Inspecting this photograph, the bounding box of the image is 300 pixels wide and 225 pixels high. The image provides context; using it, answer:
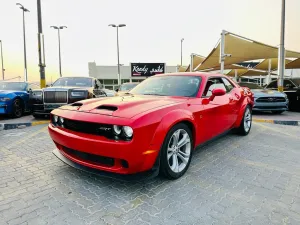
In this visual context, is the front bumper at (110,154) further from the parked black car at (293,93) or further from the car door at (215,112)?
the parked black car at (293,93)

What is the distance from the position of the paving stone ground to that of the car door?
497mm

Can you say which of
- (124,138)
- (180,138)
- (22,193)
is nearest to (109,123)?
(124,138)

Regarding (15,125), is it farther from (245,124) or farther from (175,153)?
(245,124)

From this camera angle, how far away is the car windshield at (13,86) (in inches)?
335

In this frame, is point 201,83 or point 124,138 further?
point 201,83

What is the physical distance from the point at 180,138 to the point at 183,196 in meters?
0.79

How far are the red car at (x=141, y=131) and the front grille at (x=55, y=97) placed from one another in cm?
365

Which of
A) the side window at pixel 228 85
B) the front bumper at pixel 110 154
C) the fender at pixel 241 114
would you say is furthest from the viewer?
the fender at pixel 241 114

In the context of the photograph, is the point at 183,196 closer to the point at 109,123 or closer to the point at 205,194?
the point at 205,194

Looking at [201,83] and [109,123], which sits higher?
[201,83]

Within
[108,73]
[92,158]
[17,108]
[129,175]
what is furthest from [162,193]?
[108,73]

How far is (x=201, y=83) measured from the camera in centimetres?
370

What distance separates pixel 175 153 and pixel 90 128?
1152 millimetres

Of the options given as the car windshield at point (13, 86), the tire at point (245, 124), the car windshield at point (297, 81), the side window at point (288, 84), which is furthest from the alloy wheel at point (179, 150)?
the car windshield at point (297, 81)
